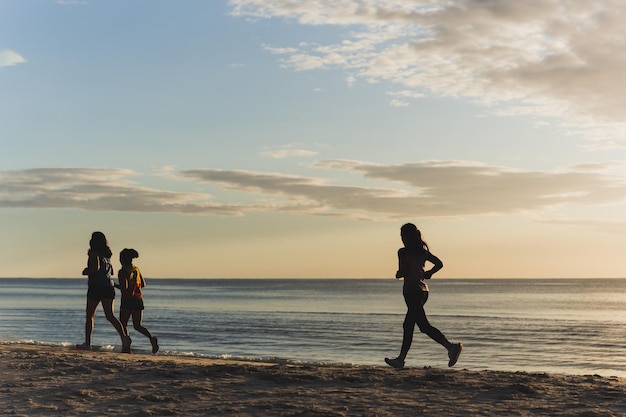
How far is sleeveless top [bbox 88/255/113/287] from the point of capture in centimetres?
1336

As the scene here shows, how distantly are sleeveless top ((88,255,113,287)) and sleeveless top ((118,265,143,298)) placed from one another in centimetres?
23

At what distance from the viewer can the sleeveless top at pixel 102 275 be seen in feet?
43.8

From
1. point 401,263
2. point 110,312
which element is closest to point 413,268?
point 401,263

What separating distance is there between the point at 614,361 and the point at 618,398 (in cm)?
1583

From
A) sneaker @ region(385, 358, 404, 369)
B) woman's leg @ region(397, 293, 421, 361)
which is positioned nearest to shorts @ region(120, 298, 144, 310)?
sneaker @ region(385, 358, 404, 369)

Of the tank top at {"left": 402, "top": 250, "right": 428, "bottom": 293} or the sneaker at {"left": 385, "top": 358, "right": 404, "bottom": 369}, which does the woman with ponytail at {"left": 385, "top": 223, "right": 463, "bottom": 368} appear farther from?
the sneaker at {"left": 385, "top": 358, "right": 404, "bottom": 369}

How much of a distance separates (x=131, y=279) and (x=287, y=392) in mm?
5723

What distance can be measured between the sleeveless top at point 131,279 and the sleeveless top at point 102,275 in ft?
0.76

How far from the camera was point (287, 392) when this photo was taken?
341 inches

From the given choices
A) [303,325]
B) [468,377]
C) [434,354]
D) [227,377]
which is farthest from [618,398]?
[303,325]

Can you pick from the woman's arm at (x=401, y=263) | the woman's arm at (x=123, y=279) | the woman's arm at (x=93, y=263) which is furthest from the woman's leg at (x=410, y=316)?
the woman's arm at (x=93, y=263)

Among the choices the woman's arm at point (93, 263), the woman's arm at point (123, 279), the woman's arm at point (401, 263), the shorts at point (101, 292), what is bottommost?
the shorts at point (101, 292)

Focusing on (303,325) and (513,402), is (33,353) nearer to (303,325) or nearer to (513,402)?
(513,402)

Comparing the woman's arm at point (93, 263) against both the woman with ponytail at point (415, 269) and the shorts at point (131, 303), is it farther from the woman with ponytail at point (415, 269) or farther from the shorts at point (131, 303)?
the woman with ponytail at point (415, 269)
